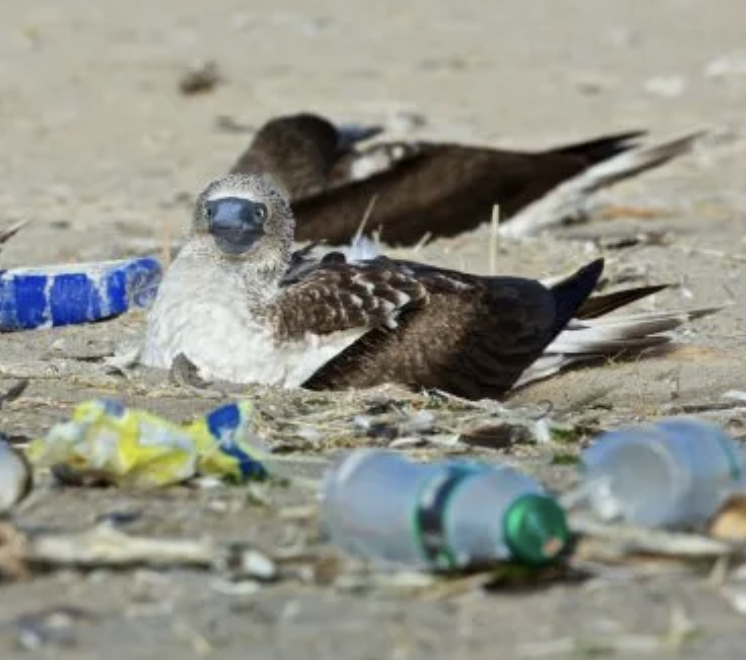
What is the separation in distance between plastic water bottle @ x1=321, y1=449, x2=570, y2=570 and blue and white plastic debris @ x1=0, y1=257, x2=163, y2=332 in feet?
11.1

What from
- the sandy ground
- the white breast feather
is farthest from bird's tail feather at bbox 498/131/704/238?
the white breast feather

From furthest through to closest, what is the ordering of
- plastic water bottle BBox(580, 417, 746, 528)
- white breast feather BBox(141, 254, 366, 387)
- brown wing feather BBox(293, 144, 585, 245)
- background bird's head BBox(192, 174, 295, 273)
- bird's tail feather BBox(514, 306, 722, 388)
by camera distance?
brown wing feather BBox(293, 144, 585, 245), bird's tail feather BBox(514, 306, 722, 388), background bird's head BBox(192, 174, 295, 273), white breast feather BBox(141, 254, 366, 387), plastic water bottle BBox(580, 417, 746, 528)

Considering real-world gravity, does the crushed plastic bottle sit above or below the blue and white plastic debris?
below

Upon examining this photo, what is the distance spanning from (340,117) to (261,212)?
596 cm

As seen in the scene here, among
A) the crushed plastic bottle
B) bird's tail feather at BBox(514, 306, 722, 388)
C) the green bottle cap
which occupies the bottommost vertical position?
the green bottle cap

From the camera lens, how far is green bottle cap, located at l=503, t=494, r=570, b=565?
4.46 meters

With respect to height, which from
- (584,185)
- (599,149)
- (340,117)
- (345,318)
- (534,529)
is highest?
(340,117)

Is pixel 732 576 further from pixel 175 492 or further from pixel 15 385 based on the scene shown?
pixel 15 385

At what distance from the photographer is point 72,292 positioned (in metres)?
8.09

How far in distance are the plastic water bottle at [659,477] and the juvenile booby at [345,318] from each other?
221 cm

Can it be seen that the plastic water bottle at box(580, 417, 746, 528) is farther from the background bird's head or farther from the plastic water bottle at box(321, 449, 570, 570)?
the background bird's head

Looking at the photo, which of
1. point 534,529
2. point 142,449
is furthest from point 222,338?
point 534,529

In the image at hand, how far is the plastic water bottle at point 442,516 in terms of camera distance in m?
4.48

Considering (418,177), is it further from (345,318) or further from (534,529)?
(534,529)
